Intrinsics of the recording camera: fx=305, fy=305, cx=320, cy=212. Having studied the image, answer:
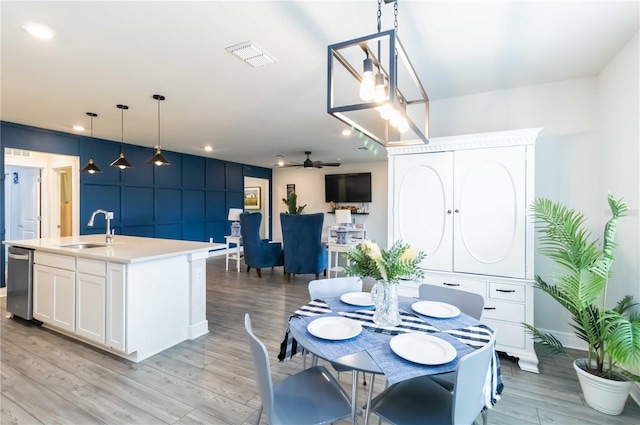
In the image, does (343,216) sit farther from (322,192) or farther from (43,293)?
(43,293)

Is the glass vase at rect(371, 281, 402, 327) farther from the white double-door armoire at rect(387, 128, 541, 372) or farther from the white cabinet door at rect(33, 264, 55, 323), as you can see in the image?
the white cabinet door at rect(33, 264, 55, 323)

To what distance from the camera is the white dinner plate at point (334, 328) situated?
55.7 inches

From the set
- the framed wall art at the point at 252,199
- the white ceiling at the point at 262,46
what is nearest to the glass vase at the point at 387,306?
the white ceiling at the point at 262,46

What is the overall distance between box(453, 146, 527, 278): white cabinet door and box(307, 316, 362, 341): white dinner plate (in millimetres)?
1634

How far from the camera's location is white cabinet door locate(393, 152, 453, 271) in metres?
2.82

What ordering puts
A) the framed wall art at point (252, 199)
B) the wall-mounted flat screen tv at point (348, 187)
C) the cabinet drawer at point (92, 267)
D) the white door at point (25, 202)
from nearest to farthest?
the cabinet drawer at point (92, 267)
the white door at point (25, 202)
the wall-mounted flat screen tv at point (348, 187)
the framed wall art at point (252, 199)

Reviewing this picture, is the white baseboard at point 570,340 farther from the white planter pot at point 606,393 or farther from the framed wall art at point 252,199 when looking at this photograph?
the framed wall art at point 252,199

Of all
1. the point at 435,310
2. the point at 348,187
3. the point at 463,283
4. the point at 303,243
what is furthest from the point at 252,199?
the point at 435,310

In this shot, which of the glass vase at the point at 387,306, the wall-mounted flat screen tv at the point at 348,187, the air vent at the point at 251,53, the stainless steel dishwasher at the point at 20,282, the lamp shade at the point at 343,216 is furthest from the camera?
the wall-mounted flat screen tv at the point at 348,187

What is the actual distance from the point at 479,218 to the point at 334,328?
185cm

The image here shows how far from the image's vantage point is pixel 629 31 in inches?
82.7

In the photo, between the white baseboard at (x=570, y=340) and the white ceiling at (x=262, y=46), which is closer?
the white ceiling at (x=262, y=46)

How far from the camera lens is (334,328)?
59.4 inches

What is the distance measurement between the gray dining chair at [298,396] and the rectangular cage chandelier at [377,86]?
A: 1.16 metres
